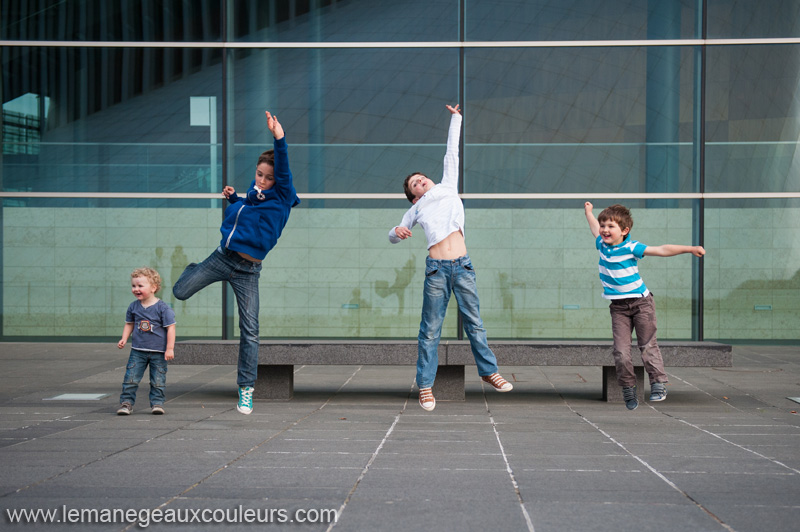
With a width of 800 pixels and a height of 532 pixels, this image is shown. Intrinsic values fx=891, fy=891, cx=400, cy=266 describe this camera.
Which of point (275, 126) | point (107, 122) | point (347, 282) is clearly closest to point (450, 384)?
point (275, 126)

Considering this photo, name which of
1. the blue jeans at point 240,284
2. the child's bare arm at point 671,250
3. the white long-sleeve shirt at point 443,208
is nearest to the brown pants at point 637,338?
the child's bare arm at point 671,250

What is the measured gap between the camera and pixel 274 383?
7.46 meters

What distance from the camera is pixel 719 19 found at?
12180mm

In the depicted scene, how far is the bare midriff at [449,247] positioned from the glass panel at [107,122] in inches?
267

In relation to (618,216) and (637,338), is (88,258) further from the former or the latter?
(637,338)

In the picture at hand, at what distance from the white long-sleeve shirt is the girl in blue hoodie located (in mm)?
835

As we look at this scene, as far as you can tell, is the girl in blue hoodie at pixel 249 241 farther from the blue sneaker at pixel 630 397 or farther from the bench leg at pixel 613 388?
the bench leg at pixel 613 388

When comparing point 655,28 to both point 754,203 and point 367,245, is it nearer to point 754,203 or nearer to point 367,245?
point 754,203

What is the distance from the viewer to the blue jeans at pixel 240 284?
20.2ft

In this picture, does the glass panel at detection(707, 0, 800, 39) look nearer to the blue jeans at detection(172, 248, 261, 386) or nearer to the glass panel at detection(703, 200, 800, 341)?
the glass panel at detection(703, 200, 800, 341)

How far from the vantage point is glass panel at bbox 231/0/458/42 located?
12477 millimetres

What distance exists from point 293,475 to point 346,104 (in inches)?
360

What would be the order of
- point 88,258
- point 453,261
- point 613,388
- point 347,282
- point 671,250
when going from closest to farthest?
point 671,250
point 453,261
point 613,388
point 347,282
point 88,258

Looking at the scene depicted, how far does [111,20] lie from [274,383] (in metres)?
7.80
